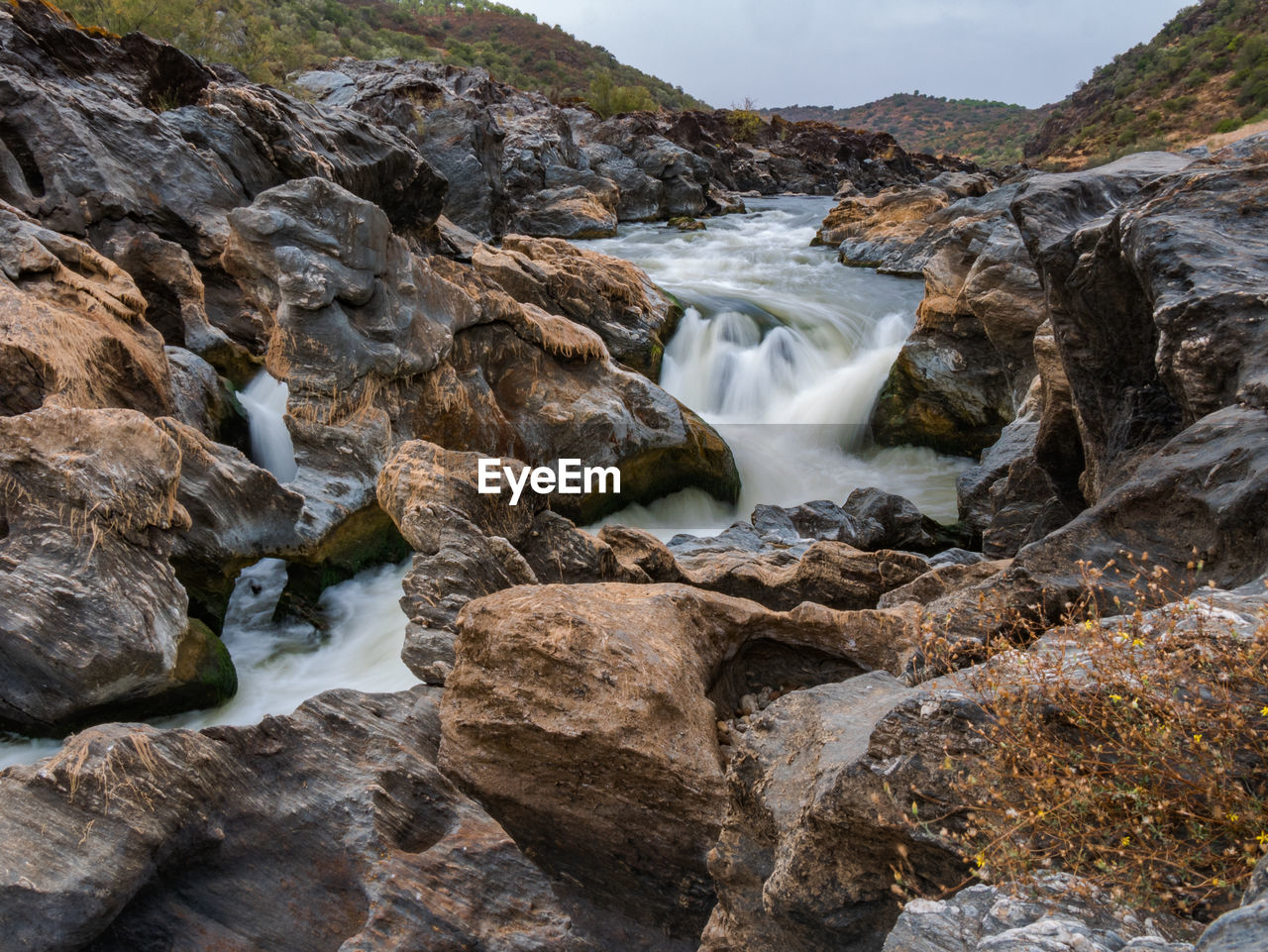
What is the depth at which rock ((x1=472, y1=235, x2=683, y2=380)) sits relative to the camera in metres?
12.1

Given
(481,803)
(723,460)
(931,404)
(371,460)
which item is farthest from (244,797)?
(931,404)

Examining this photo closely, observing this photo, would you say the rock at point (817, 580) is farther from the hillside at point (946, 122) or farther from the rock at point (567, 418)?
the hillside at point (946, 122)

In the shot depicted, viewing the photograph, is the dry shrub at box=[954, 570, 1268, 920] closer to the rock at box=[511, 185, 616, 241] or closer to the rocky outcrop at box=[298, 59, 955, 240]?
the rocky outcrop at box=[298, 59, 955, 240]

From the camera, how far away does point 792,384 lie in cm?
1452

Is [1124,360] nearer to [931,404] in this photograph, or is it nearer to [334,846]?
[334,846]

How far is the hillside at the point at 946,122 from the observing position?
87.2 metres

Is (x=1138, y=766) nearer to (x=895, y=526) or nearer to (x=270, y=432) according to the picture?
(x=895, y=526)

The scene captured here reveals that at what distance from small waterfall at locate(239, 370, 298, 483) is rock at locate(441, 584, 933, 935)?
18.1ft

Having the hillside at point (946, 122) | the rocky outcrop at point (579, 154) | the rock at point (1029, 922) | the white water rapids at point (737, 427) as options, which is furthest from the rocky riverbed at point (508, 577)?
the hillside at point (946, 122)

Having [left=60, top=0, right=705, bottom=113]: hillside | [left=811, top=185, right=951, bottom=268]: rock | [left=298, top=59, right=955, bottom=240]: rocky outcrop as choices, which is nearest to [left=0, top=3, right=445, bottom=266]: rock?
[left=298, top=59, right=955, bottom=240]: rocky outcrop

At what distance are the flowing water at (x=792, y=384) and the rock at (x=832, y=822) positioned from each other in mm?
7219

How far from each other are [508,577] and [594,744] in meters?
2.33

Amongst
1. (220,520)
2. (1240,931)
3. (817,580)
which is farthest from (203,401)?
(1240,931)

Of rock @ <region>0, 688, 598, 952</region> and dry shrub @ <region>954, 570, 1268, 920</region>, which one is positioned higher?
dry shrub @ <region>954, 570, 1268, 920</region>
